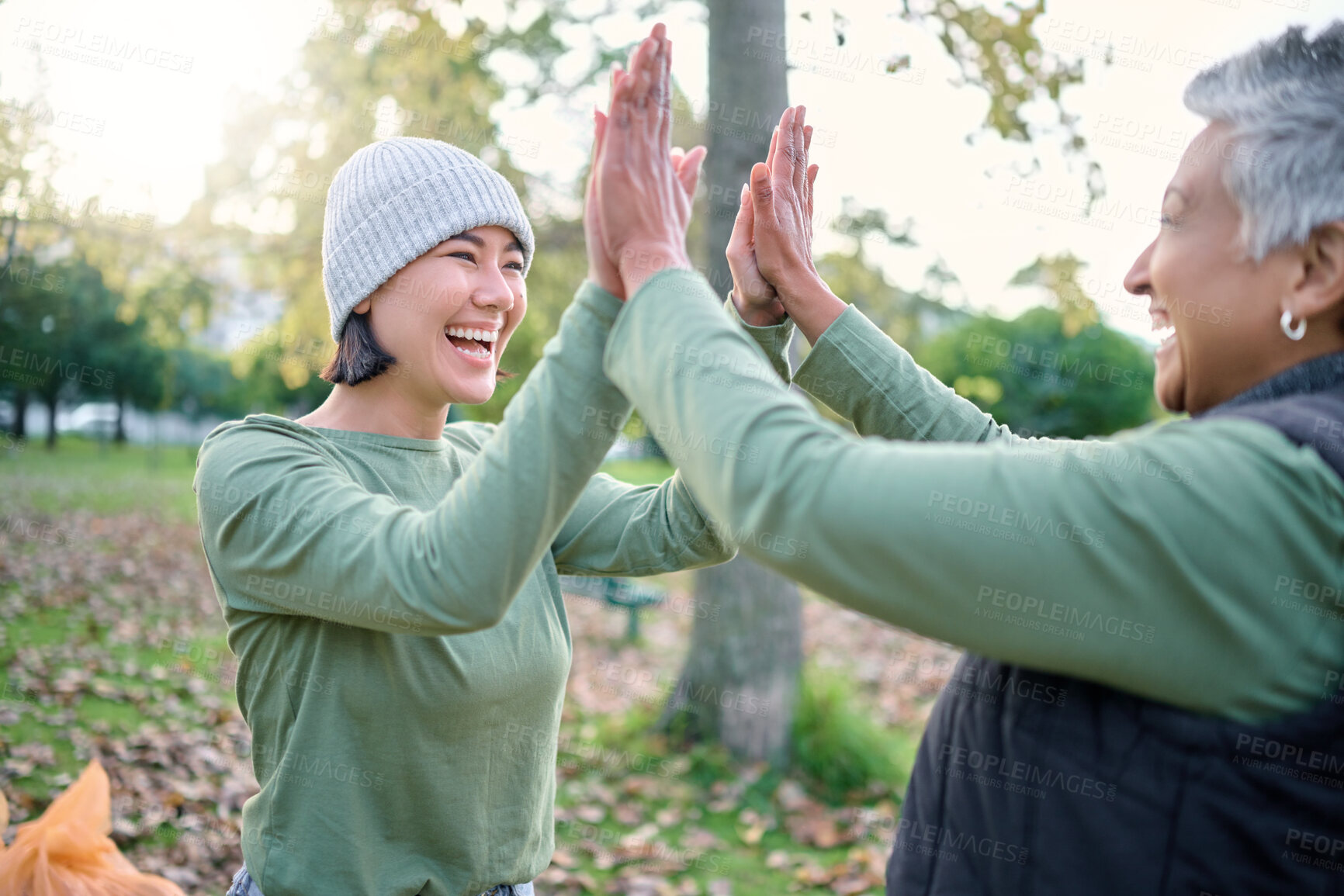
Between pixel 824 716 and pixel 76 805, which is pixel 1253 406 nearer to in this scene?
pixel 76 805

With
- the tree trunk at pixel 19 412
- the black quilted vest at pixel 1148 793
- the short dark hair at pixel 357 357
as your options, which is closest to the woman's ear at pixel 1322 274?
the black quilted vest at pixel 1148 793

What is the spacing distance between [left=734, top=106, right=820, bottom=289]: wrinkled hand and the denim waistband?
1393 mm

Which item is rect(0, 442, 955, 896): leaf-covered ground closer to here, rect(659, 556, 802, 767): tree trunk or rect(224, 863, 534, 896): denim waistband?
rect(659, 556, 802, 767): tree trunk

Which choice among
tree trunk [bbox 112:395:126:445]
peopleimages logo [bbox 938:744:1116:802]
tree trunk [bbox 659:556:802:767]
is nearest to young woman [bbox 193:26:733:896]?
peopleimages logo [bbox 938:744:1116:802]

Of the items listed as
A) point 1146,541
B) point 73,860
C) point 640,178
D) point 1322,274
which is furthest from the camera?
point 73,860

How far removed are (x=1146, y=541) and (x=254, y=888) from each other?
1783 mm

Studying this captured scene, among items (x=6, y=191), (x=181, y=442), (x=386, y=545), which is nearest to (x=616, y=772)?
(x=386, y=545)

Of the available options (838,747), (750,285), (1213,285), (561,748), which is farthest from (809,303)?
(561,748)

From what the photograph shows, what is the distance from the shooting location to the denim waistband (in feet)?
6.07

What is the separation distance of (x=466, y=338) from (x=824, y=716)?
428cm

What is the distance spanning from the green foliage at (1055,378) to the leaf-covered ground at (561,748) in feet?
19.1

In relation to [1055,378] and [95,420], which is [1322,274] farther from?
[95,420]

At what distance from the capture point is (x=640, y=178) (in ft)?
4.46

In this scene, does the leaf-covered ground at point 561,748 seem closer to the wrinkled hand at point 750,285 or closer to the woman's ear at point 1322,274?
the wrinkled hand at point 750,285
